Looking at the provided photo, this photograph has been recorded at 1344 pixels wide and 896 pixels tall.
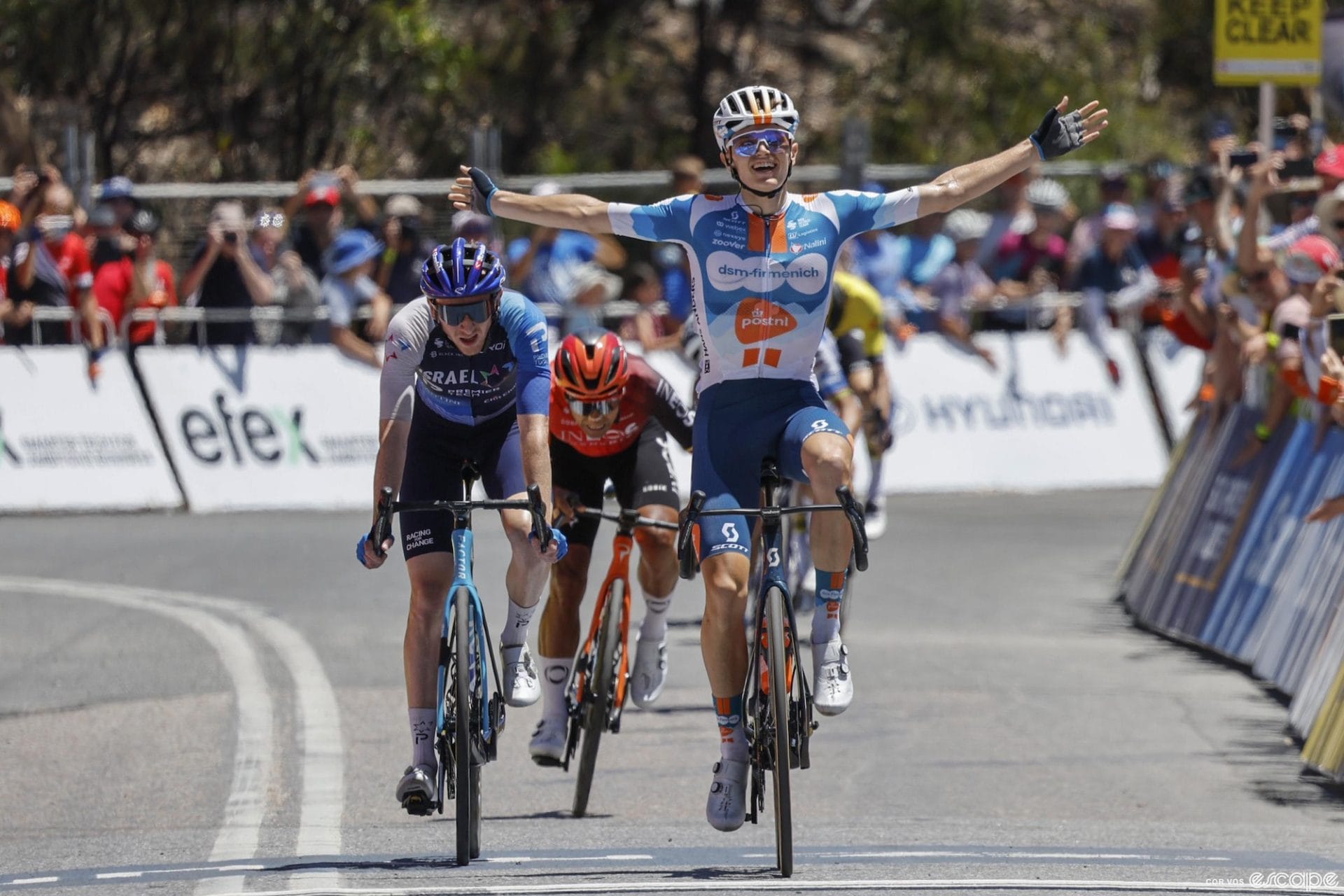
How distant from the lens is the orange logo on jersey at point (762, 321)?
7.87 metres

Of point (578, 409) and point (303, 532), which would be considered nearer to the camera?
point (578, 409)

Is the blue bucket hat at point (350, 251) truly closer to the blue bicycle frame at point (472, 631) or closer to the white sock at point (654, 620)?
the white sock at point (654, 620)

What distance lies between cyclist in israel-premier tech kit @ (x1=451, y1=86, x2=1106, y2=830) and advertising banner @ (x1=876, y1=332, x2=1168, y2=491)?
11.1 meters

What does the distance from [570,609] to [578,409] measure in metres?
0.86

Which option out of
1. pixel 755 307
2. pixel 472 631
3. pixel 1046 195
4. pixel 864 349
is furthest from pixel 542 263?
pixel 472 631

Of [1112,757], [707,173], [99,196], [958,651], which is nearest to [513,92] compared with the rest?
[707,173]

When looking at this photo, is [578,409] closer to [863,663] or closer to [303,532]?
Answer: [863,663]

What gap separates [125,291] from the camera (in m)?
17.9

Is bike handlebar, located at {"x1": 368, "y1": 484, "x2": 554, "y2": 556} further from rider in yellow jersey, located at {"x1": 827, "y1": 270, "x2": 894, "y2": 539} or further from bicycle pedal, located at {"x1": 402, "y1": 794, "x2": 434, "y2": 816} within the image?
rider in yellow jersey, located at {"x1": 827, "y1": 270, "x2": 894, "y2": 539}

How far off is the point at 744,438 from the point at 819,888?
1.67 metres

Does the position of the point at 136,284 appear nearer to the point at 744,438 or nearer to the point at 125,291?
the point at 125,291

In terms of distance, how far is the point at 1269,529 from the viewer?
1191cm

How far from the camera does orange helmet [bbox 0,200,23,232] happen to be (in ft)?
56.5

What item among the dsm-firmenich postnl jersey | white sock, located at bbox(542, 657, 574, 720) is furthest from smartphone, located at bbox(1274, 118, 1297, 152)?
the dsm-firmenich postnl jersey
